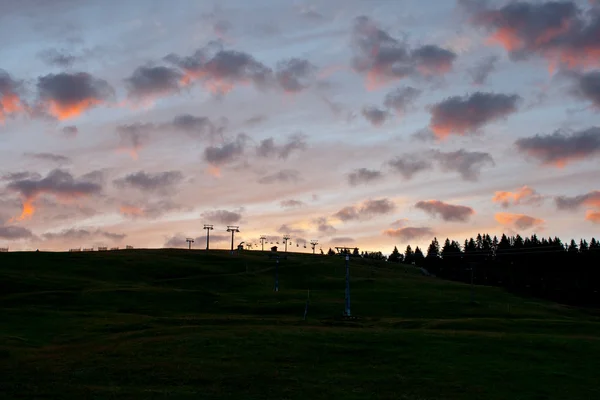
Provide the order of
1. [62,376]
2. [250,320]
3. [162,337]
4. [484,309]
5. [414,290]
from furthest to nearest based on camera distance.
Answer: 1. [414,290]
2. [484,309]
3. [250,320]
4. [162,337]
5. [62,376]

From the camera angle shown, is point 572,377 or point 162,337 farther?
point 162,337

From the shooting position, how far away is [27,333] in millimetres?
76250

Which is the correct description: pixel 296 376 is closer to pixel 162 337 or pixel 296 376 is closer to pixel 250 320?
pixel 162 337

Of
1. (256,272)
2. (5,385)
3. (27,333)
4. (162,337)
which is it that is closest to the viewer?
(5,385)

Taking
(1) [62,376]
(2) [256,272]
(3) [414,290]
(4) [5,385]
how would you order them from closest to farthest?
(4) [5,385], (1) [62,376], (3) [414,290], (2) [256,272]

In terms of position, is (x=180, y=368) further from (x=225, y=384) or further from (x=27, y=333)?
(x=27, y=333)

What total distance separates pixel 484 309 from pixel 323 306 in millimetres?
30741

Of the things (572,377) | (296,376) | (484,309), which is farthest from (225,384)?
(484,309)

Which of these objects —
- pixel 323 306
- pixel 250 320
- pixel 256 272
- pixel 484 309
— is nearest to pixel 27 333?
pixel 250 320

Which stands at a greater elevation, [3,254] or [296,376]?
[3,254]

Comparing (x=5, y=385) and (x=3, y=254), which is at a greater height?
(x=3, y=254)

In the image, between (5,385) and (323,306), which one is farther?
(323,306)

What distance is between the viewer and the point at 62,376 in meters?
50.0

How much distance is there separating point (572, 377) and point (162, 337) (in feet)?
134
